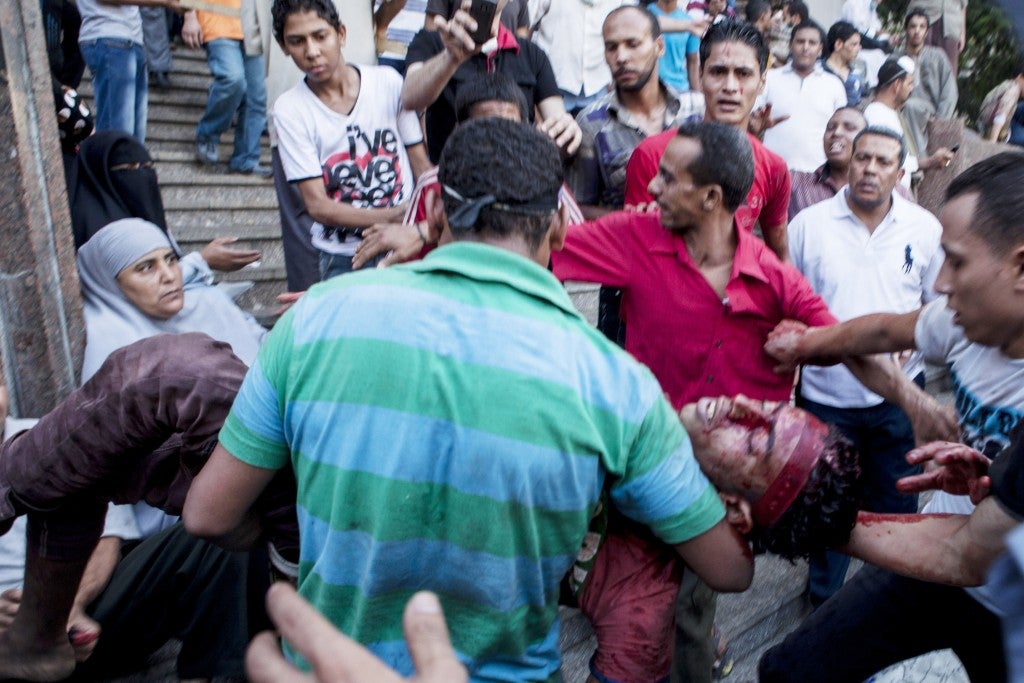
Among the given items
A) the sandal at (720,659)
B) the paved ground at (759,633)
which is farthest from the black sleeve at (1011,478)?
the sandal at (720,659)

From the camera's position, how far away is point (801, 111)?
571 centimetres

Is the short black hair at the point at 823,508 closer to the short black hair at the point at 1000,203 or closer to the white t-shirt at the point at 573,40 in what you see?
the short black hair at the point at 1000,203

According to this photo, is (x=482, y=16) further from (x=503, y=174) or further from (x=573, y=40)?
(x=573, y=40)

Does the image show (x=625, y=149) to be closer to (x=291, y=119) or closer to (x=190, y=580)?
(x=291, y=119)

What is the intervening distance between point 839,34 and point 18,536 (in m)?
7.07

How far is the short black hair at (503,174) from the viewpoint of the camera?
4.93 feet

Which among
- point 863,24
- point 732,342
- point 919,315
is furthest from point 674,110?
point 863,24

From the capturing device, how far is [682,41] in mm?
6121

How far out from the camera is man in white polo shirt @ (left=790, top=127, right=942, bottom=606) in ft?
11.2

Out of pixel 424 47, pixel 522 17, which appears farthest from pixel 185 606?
pixel 522 17

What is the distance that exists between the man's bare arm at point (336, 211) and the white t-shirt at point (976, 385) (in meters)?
2.09

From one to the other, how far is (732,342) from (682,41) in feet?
13.9

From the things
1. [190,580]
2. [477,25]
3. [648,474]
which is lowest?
[190,580]

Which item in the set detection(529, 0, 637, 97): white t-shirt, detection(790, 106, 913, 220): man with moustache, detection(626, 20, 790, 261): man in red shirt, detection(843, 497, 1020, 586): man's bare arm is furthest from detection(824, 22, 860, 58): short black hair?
detection(843, 497, 1020, 586): man's bare arm
